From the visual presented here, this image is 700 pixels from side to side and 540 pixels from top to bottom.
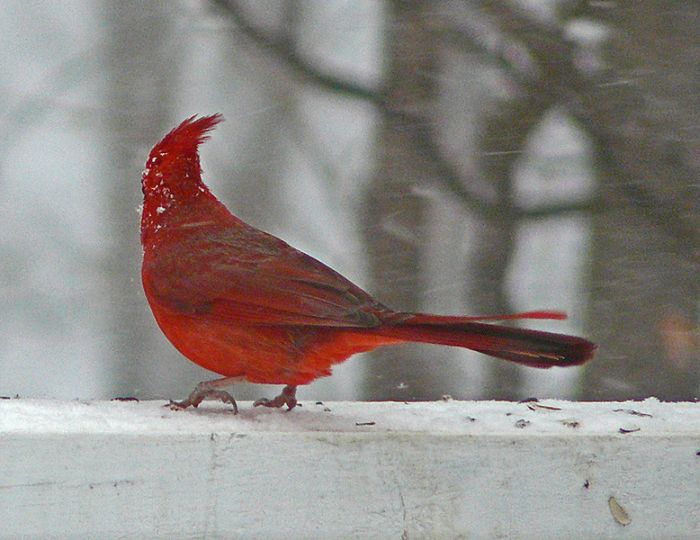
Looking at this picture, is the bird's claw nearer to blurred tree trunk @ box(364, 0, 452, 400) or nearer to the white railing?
the white railing

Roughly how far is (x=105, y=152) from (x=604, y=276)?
2104 millimetres

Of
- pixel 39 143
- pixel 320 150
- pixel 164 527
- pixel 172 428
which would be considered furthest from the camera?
pixel 39 143

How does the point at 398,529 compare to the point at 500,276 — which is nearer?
the point at 398,529

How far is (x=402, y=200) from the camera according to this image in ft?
15.4

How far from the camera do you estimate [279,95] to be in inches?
198

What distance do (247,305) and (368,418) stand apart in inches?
15.1

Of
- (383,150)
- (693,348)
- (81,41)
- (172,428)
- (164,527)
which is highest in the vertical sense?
(81,41)

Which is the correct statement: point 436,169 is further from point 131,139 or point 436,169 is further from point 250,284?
point 250,284

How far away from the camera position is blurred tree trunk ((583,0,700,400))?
4.55 meters

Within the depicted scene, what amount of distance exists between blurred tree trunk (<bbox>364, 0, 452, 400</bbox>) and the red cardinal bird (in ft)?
6.05

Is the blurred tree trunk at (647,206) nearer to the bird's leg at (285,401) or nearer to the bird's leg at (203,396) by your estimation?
the bird's leg at (285,401)

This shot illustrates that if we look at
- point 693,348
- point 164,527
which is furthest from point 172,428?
point 693,348

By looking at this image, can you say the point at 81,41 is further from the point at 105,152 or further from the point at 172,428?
the point at 172,428

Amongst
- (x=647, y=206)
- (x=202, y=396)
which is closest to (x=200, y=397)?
(x=202, y=396)
